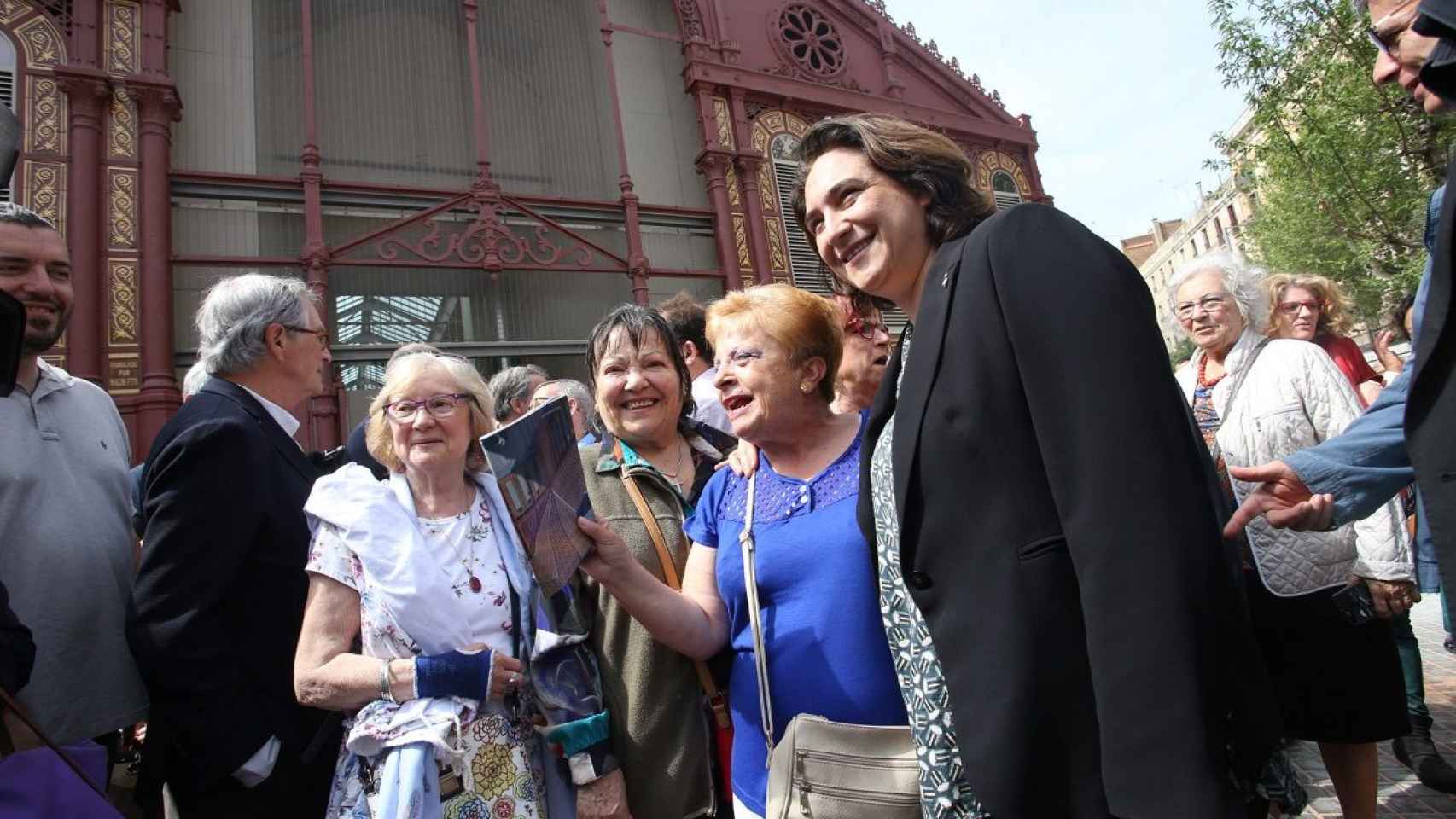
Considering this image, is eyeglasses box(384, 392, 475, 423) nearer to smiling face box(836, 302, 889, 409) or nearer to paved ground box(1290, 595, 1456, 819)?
smiling face box(836, 302, 889, 409)

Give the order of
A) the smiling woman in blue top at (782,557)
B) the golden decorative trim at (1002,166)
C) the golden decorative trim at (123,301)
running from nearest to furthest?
the smiling woman in blue top at (782,557) < the golden decorative trim at (123,301) < the golden decorative trim at (1002,166)

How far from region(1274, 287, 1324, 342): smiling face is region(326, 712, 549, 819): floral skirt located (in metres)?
3.79

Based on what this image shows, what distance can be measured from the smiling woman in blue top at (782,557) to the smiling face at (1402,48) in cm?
121

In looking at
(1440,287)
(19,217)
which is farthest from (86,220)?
(1440,287)

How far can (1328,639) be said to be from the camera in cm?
249

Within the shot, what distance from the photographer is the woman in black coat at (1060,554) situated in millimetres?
960

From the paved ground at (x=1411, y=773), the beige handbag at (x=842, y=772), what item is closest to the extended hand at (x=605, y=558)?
the beige handbag at (x=842, y=772)

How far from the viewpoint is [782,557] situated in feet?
5.60

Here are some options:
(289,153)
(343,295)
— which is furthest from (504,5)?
(343,295)

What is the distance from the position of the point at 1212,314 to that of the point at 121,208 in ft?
29.5

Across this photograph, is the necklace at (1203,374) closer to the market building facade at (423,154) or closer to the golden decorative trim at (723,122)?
the market building facade at (423,154)

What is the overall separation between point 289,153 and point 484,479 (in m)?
8.01

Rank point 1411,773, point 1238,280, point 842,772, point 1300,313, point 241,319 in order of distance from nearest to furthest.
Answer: point 842,772 < point 241,319 < point 1238,280 < point 1411,773 < point 1300,313

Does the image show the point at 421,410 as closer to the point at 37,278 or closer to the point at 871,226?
the point at 37,278
